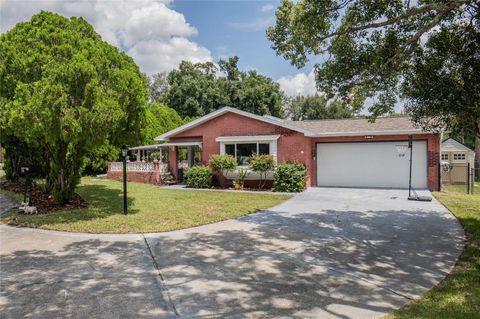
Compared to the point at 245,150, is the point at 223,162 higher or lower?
lower

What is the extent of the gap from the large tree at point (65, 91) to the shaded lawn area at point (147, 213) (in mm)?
1745

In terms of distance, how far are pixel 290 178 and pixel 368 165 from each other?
464 cm

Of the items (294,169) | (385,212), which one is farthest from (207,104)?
(385,212)

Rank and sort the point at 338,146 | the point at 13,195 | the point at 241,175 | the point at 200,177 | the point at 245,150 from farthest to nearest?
the point at 245,150 → the point at 200,177 → the point at 338,146 → the point at 241,175 → the point at 13,195

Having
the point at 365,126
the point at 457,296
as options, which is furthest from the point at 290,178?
the point at 457,296

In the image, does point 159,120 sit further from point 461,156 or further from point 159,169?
point 461,156

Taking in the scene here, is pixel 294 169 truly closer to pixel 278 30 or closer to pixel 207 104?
pixel 278 30

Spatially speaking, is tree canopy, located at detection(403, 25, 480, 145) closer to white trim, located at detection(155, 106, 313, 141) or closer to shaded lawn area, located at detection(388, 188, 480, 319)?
shaded lawn area, located at detection(388, 188, 480, 319)

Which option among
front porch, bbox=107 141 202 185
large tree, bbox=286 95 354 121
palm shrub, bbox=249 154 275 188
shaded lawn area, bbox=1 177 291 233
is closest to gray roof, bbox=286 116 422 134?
palm shrub, bbox=249 154 275 188

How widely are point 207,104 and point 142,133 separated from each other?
28.8 meters

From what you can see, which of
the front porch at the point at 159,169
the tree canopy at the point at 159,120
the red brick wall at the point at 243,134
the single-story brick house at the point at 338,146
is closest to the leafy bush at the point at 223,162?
the single-story brick house at the point at 338,146

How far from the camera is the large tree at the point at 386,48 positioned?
22.2ft

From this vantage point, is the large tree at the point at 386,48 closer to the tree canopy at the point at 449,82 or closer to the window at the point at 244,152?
the tree canopy at the point at 449,82

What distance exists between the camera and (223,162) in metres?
18.2
